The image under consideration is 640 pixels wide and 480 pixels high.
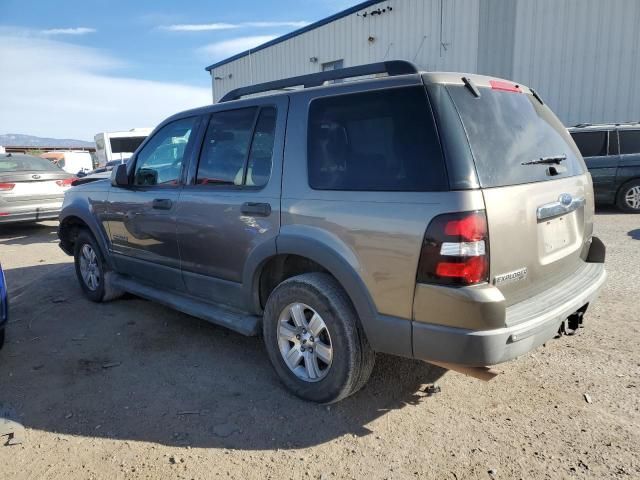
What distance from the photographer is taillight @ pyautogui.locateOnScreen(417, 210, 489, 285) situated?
2295 mm


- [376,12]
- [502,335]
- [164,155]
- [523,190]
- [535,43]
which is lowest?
[502,335]

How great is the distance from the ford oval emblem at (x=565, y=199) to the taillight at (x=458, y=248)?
0.80 meters

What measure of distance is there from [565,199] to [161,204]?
117 inches

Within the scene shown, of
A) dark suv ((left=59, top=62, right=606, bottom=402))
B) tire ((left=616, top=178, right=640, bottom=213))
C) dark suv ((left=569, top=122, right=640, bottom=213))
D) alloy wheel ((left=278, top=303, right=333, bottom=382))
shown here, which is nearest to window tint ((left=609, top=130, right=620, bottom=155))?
dark suv ((left=569, top=122, right=640, bottom=213))

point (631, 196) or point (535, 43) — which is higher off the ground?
point (535, 43)

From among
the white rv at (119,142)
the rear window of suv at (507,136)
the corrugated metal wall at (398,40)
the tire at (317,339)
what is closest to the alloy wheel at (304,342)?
the tire at (317,339)

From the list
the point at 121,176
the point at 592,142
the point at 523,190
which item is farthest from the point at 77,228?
the point at 592,142

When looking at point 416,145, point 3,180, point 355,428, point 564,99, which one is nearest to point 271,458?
point 355,428

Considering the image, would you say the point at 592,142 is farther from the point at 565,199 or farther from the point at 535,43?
the point at 565,199

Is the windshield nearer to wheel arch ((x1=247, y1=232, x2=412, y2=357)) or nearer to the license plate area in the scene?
wheel arch ((x1=247, y1=232, x2=412, y2=357))

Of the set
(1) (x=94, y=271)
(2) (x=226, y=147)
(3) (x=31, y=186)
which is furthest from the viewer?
(3) (x=31, y=186)

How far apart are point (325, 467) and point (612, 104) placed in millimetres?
13148

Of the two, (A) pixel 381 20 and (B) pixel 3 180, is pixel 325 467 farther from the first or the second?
(A) pixel 381 20

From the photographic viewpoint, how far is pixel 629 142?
954 centimetres
